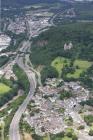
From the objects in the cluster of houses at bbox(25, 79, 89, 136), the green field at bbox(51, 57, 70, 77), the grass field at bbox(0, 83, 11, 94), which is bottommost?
the grass field at bbox(0, 83, 11, 94)

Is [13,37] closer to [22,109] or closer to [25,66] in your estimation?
[25,66]

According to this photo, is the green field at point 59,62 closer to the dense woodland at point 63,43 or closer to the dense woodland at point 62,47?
the dense woodland at point 62,47

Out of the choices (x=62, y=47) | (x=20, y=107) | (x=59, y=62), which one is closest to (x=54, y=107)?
(x=20, y=107)

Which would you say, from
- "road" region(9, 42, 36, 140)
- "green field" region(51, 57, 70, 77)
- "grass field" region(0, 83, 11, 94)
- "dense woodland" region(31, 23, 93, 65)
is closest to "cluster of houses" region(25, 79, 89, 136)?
"road" region(9, 42, 36, 140)

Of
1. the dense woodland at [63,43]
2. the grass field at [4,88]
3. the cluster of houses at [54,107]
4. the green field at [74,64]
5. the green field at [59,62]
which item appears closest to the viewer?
the cluster of houses at [54,107]

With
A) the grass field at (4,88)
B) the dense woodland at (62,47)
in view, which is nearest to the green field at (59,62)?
the dense woodland at (62,47)

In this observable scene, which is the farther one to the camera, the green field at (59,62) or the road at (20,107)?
the green field at (59,62)

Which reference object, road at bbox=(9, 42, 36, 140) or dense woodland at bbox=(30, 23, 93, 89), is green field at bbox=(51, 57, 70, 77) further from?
road at bbox=(9, 42, 36, 140)

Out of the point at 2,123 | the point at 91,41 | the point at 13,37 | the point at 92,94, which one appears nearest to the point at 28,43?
the point at 13,37
